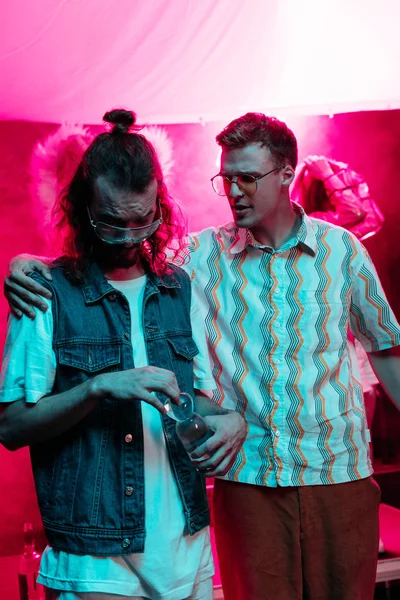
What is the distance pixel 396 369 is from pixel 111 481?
1.44 meters

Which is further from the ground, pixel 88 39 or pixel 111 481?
pixel 88 39

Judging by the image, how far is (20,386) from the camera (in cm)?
166

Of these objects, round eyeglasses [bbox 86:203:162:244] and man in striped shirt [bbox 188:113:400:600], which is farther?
man in striped shirt [bbox 188:113:400:600]

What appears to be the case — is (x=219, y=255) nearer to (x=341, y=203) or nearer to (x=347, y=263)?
(x=347, y=263)

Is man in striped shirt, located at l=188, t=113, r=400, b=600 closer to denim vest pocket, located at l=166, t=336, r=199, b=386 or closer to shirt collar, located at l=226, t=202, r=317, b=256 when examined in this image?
shirt collar, located at l=226, t=202, r=317, b=256

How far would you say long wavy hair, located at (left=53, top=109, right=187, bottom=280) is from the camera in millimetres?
1772

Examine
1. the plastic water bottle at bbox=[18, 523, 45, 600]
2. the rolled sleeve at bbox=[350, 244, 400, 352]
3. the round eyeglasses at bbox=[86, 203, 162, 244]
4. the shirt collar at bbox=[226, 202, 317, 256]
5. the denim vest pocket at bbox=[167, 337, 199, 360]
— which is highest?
the shirt collar at bbox=[226, 202, 317, 256]

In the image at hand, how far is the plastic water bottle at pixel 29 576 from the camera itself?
3365mm

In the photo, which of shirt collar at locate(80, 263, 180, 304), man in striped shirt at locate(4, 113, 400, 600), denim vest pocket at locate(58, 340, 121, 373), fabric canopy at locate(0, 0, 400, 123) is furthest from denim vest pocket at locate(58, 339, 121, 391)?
fabric canopy at locate(0, 0, 400, 123)

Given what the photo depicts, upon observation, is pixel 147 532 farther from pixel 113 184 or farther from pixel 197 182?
pixel 197 182

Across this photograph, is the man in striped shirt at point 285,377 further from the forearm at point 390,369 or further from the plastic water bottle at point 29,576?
the plastic water bottle at point 29,576

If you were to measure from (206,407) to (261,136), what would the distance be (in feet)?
4.01

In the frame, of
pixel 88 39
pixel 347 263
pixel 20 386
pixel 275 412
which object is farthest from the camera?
pixel 88 39

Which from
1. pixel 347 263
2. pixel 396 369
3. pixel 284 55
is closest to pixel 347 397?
Answer: pixel 396 369
